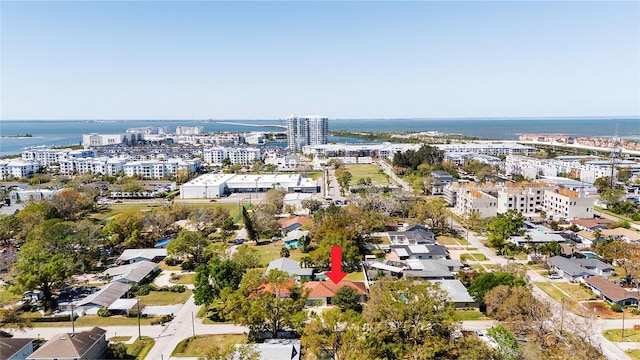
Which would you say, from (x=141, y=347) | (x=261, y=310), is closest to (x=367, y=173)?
(x=261, y=310)

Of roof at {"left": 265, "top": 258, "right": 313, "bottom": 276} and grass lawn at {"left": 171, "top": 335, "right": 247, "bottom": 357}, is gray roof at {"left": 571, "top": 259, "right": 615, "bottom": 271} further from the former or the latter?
grass lawn at {"left": 171, "top": 335, "right": 247, "bottom": 357}

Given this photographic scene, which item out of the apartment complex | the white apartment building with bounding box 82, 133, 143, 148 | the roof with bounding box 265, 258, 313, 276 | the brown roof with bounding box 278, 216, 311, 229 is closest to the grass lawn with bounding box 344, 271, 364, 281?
the roof with bounding box 265, 258, 313, 276

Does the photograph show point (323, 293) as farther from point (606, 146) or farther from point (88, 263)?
point (606, 146)

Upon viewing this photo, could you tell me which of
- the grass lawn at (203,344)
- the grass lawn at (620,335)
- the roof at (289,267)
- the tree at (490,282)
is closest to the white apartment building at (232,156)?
the roof at (289,267)

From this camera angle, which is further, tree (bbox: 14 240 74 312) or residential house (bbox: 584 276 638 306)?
residential house (bbox: 584 276 638 306)

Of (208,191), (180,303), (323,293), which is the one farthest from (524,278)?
(208,191)

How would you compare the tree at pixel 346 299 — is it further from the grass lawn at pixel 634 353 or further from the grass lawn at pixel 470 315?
the grass lawn at pixel 634 353
